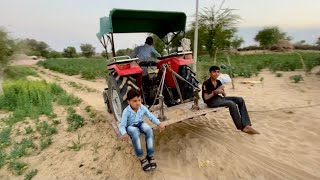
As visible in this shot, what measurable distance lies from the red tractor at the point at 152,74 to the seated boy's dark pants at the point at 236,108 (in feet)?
0.94

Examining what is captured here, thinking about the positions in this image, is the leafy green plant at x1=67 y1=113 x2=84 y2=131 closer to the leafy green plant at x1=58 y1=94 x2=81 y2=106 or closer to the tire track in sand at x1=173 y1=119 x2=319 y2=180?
the leafy green plant at x1=58 y1=94 x2=81 y2=106

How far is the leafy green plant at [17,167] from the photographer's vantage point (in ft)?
16.6

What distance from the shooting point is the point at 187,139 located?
17.4 ft

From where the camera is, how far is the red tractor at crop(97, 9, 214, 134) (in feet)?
16.8

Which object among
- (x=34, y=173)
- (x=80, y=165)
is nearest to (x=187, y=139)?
(x=80, y=165)

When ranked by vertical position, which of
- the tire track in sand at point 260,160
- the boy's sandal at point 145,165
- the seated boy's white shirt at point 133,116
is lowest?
the tire track in sand at point 260,160

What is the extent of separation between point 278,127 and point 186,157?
2.13 m

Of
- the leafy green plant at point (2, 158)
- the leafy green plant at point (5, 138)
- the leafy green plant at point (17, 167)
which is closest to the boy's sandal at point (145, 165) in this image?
the leafy green plant at point (17, 167)

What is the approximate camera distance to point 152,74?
5.71 meters

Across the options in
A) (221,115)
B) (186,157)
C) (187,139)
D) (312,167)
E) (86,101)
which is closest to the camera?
(312,167)

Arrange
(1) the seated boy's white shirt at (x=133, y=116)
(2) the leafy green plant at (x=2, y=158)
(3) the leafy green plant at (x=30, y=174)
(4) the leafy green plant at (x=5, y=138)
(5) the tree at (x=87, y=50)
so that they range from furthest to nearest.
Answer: (5) the tree at (x=87, y=50) → (4) the leafy green plant at (x=5, y=138) → (2) the leafy green plant at (x=2, y=158) → (3) the leafy green plant at (x=30, y=174) → (1) the seated boy's white shirt at (x=133, y=116)

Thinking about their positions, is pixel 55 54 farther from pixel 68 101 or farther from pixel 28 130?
pixel 28 130

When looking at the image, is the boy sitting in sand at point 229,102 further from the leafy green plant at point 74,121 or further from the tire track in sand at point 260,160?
the leafy green plant at point 74,121

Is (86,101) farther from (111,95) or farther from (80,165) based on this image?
(80,165)
